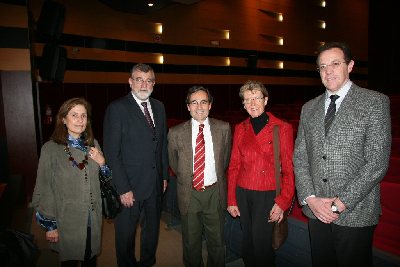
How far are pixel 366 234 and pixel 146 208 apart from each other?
1.64 m

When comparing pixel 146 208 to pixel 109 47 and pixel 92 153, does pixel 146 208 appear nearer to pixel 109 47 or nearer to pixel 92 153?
pixel 92 153

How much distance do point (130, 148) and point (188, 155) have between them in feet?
1.53

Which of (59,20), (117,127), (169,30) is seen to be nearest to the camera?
(117,127)

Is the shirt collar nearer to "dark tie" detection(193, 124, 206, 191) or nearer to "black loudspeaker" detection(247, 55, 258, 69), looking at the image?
"dark tie" detection(193, 124, 206, 191)

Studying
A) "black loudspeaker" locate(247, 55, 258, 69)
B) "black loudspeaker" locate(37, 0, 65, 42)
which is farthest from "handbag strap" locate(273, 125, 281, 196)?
"black loudspeaker" locate(247, 55, 258, 69)

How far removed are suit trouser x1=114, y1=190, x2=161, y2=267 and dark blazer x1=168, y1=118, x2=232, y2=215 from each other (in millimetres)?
320

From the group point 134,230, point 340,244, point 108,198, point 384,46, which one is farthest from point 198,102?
point 384,46

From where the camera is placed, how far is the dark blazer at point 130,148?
220cm

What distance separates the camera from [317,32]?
1137cm

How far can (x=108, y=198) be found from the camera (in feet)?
6.86

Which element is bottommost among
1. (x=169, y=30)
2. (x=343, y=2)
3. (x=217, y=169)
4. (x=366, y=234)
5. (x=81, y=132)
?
(x=366, y=234)

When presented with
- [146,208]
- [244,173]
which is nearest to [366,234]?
[244,173]

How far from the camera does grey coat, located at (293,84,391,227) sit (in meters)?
1.43

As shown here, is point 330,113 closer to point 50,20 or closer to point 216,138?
point 216,138
